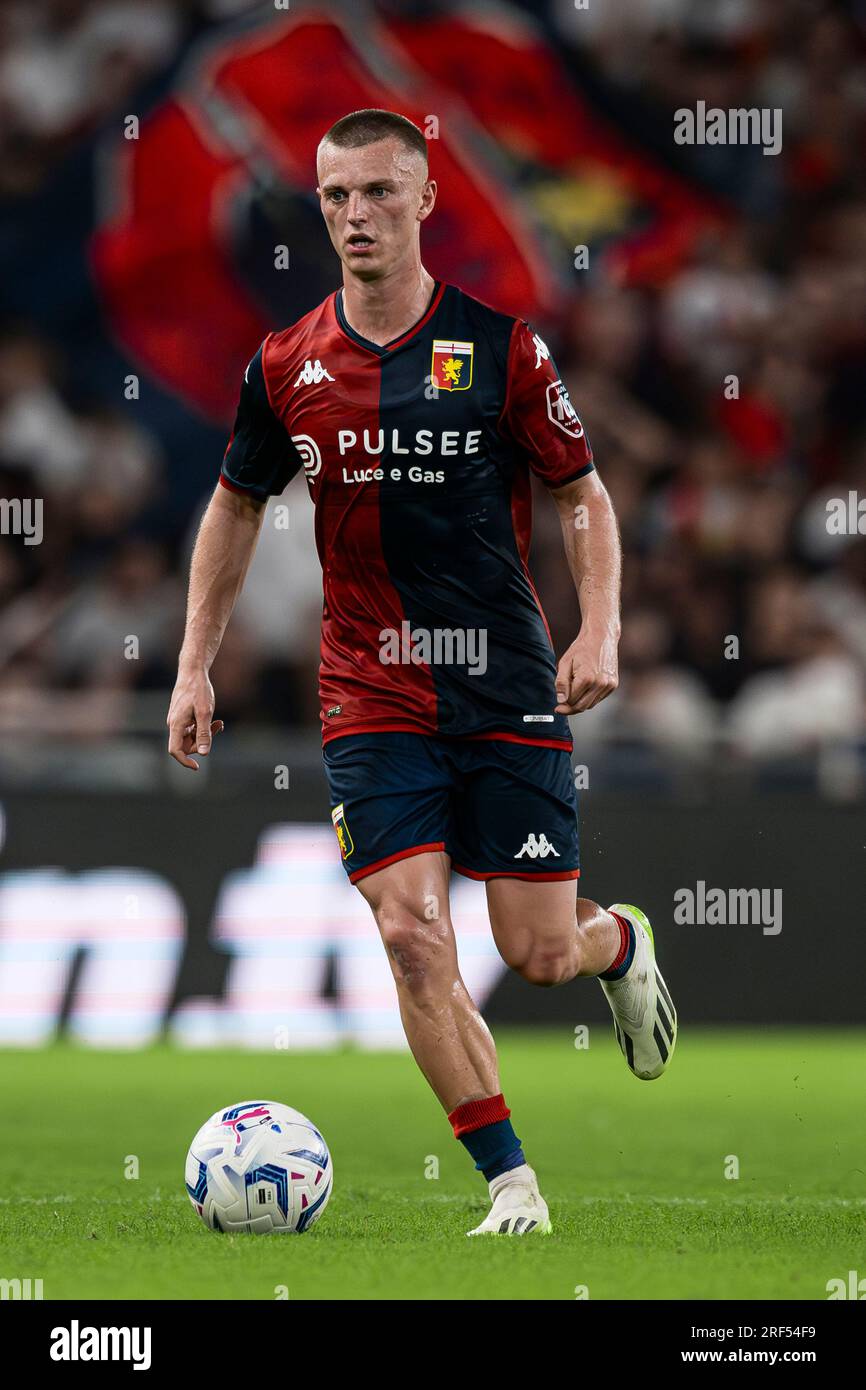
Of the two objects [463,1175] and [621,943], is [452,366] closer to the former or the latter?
[621,943]

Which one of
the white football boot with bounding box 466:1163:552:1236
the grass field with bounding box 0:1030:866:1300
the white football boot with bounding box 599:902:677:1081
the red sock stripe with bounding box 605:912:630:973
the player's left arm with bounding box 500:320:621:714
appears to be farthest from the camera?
the white football boot with bounding box 599:902:677:1081

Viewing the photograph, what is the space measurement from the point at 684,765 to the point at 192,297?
5.25m

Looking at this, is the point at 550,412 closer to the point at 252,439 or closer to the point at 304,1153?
the point at 252,439

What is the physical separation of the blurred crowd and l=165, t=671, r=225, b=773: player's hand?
500cm

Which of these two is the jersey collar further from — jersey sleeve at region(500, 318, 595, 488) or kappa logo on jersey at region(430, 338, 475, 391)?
jersey sleeve at region(500, 318, 595, 488)

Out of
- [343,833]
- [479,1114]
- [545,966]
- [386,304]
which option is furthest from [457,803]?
[386,304]

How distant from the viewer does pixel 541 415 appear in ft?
20.1

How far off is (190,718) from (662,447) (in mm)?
7568

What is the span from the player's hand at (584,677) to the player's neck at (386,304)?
1.08m

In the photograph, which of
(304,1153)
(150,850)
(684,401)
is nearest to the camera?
(304,1153)

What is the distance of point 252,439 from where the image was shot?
21.0 feet

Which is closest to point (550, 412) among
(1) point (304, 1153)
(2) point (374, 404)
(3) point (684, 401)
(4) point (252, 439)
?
(2) point (374, 404)

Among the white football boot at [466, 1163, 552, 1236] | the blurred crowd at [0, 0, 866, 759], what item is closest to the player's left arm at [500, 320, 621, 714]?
the white football boot at [466, 1163, 552, 1236]

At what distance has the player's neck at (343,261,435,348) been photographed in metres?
6.14
